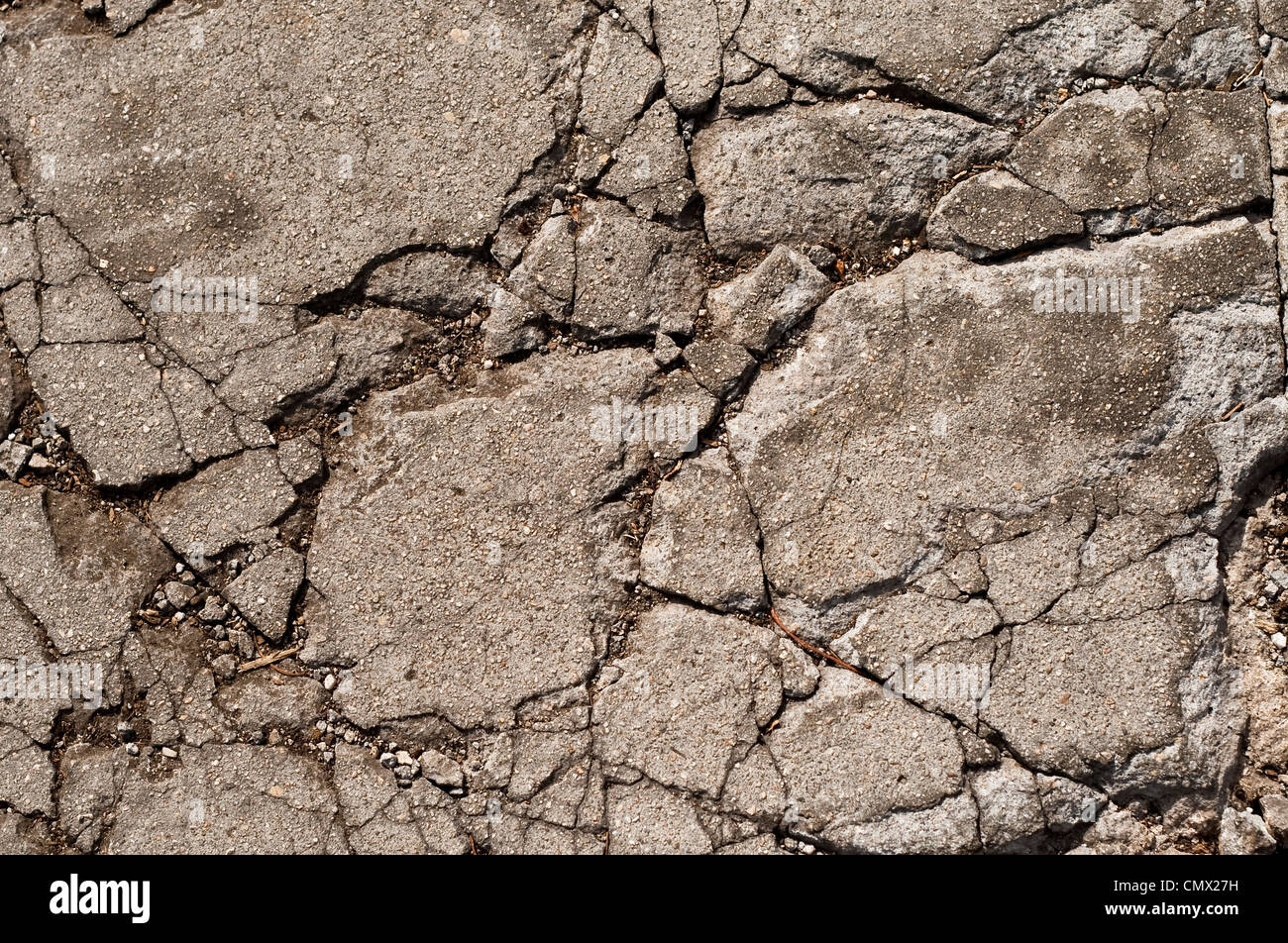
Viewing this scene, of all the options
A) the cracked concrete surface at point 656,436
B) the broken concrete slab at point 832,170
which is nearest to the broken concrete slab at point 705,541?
the cracked concrete surface at point 656,436

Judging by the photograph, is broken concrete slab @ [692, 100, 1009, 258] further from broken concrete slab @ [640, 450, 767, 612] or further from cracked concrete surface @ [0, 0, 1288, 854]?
broken concrete slab @ [640, 450, 767, 612]

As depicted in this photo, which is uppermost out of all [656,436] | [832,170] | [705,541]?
[832,170]

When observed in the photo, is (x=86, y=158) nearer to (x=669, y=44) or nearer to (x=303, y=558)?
(x=303, y=558)

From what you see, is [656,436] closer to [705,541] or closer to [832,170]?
[705,541]

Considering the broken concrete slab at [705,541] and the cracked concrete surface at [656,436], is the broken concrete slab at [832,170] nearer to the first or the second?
the cracked concrete surface at [656,436]

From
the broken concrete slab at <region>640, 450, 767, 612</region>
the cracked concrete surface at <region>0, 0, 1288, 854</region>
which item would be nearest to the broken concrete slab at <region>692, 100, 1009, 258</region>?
the cracked concrete surface at <region>0, 0, 1288, 854</region>

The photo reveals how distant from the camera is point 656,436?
2828mm

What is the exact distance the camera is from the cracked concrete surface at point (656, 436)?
2.71m

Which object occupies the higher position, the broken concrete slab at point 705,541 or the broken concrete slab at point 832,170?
the broken concrete slab at point 832,170

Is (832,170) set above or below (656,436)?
above

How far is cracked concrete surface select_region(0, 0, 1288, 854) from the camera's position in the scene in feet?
8.89

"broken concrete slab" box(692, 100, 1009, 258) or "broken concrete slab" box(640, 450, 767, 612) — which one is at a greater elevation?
"broken concrete slab" box(692, 100, 1009, 258)

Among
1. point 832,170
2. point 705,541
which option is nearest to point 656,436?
point 705,541

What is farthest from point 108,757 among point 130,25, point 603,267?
point 130,25
